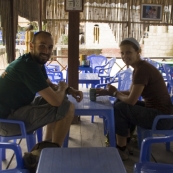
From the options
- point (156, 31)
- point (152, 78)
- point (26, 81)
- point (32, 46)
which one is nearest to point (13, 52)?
point (32, 46)

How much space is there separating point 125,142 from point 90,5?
3856mm

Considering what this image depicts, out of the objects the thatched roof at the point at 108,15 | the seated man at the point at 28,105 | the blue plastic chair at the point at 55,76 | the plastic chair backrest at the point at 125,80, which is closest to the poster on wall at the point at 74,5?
the plastic chair backrest at the point at 125,80

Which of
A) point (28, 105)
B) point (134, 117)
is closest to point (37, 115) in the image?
point (28, 105)

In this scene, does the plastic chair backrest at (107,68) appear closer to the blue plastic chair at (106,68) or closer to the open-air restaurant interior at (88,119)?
the blue plastic chair at (106,68)

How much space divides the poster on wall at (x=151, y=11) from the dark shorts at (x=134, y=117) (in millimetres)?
3835

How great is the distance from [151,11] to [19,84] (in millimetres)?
4367

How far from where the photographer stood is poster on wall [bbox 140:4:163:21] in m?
5.84

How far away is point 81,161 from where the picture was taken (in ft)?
4.33

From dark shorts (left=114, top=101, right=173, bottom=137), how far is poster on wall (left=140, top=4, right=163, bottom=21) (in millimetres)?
3835

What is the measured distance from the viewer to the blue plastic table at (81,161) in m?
1.24

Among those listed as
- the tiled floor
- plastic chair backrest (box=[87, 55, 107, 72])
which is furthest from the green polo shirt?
plastic chair backrest (box=[87, 55, 107, 72])

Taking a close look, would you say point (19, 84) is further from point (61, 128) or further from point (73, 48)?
point (73, 48)

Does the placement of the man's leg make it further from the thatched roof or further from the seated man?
the thatched roof

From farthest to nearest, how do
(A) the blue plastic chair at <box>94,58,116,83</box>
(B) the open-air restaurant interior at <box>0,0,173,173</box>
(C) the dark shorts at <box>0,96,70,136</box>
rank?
(A) the blue plastic chair at <box>94,58,116,83</box> → (C) the dark shorts at <box>0,96,70,136</box> → (B) the open-air restaurant interior at <box>0,0,173,173</box>
